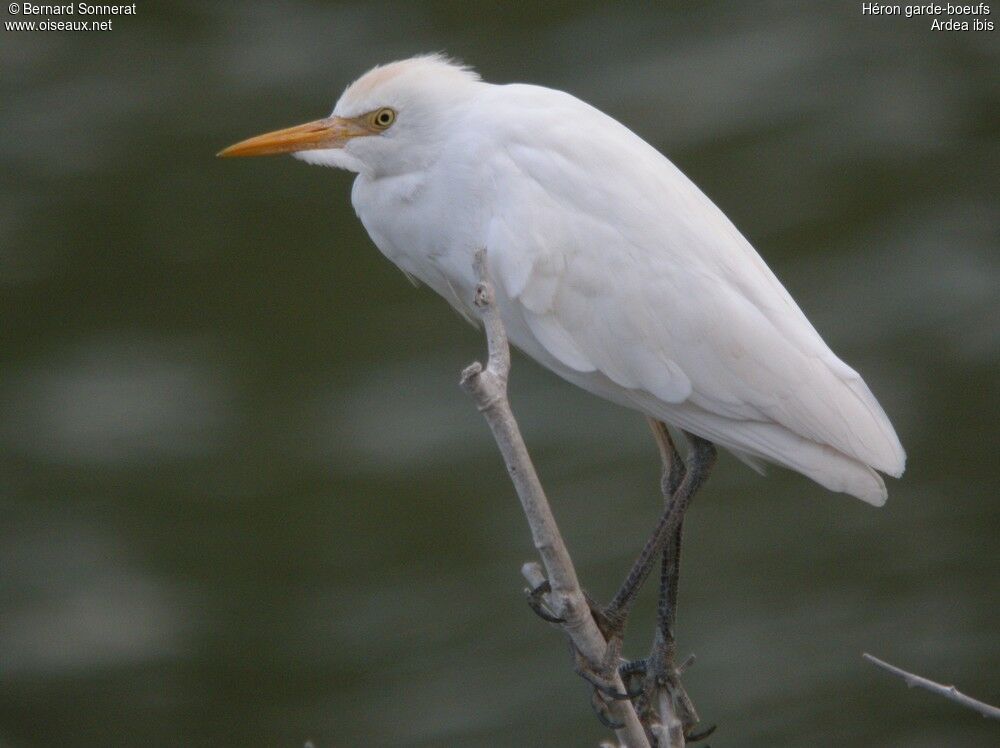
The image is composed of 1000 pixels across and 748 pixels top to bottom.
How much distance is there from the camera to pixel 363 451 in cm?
667

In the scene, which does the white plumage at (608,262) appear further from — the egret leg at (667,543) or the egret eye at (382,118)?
the egret leg at (667,543)

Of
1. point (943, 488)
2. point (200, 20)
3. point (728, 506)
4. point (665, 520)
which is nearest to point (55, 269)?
point (200, 20)

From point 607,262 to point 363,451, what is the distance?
4403mm

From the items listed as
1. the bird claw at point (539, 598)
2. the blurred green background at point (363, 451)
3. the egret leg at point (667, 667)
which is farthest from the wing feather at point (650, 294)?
the blurred green background at point (363, 451)

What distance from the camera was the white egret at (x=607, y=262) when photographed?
228 centimetres

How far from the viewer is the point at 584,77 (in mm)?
7062

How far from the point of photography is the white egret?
7.48 ft

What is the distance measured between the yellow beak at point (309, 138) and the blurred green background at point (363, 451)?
12.7 feet

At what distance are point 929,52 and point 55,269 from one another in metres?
4.20

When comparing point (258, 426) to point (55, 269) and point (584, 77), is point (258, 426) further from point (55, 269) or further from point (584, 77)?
point (584, 77)

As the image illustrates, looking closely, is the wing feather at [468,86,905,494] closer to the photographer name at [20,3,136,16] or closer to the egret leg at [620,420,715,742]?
the egret leg at [620,420,715,742]

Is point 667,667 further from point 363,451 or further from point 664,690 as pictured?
point 363,451

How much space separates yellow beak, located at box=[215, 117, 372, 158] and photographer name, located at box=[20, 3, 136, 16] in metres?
4.08

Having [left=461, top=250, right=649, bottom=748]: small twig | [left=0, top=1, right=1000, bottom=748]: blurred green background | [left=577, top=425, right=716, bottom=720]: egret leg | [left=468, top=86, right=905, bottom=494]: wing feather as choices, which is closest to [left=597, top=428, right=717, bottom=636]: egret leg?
[left=577, top=425, right=716, bottom=720]: egret leg
